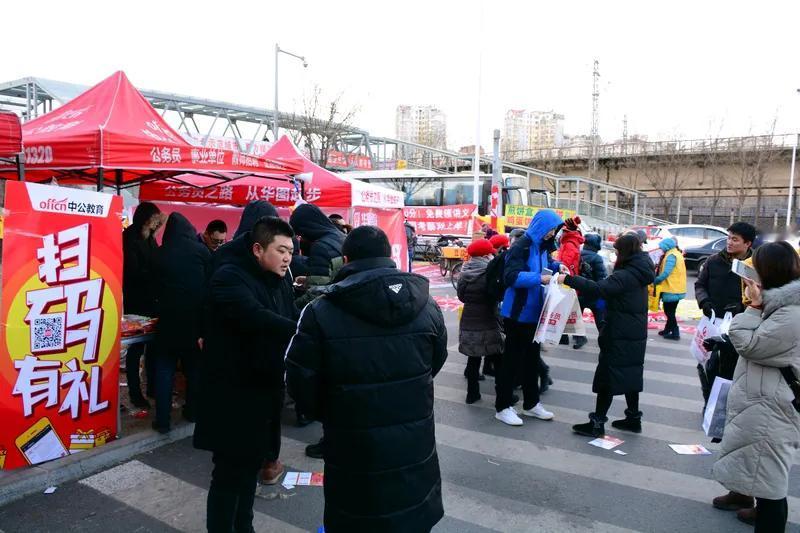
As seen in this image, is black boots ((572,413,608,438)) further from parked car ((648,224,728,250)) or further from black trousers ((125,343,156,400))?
parked car ((648,224,728,250))

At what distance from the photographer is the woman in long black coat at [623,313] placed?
4539 mm

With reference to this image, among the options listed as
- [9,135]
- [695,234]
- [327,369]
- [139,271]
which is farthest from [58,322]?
[695,234]

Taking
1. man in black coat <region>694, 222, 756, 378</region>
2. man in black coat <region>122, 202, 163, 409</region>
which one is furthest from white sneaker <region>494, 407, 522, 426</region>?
man in black coat <region>122, 202, 163, 409</region>

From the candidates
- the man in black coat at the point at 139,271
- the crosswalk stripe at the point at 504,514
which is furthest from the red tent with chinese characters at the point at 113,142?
the crosswalk stripe at the point at 504,514

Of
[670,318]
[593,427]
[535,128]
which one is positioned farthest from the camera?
[535,128]

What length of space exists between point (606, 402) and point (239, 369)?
11.1 ft

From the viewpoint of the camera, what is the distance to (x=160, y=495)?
3775 mm

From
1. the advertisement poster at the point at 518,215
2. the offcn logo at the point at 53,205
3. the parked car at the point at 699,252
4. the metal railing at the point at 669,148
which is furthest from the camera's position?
the metal railing at the point at 669,148

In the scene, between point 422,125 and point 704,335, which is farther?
point 422,125

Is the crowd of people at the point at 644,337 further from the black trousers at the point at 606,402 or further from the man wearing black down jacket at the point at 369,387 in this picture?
the man wearing black down jacket at the point at 369,387

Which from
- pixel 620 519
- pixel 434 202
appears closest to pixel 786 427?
pixel 620 519

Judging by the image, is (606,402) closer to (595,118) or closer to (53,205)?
(53,205)

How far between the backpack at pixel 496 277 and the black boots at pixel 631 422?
63.2 inches

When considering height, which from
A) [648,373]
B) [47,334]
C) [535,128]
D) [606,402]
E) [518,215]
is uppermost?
[535,128]
